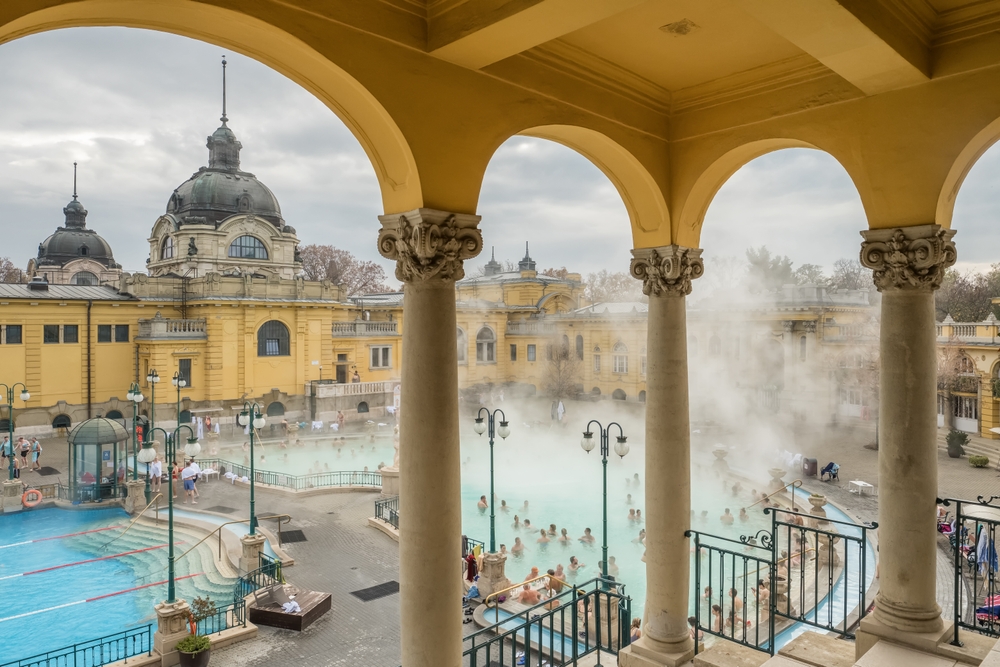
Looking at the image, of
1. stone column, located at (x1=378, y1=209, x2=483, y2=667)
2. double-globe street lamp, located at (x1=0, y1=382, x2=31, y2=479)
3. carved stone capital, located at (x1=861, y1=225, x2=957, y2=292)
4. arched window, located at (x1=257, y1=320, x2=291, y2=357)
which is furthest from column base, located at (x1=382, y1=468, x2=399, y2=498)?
carved stone capital, located at (x1=861, y1=225, x2=957, y2=292)

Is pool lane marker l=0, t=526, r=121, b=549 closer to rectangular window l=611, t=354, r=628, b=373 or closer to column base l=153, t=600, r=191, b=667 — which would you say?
column base l=153, t=600, r=191, b=667

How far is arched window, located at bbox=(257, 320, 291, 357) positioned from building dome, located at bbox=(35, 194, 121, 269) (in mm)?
26684

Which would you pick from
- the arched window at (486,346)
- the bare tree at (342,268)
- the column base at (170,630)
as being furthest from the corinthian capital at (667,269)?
the bare tree at (342,268)

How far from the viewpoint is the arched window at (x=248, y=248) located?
117 ft

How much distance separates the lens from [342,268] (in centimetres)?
5209

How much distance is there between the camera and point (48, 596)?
43.2 feet

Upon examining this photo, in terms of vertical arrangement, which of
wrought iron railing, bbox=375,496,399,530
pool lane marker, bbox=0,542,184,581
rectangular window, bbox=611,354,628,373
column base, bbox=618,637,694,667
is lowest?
pool lane marker, bbox=0,542,184,581

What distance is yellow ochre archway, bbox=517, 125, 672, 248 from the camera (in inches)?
219

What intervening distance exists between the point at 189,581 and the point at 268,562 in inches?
75.6

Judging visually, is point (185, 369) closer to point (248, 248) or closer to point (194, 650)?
point (248, 248)

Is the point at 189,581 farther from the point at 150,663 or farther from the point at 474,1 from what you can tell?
the point at 474,1

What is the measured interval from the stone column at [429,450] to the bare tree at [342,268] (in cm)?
4832

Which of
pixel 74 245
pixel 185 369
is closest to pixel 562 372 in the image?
pixel 185 369

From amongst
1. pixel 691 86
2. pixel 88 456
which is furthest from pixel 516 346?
pixel 691 86
